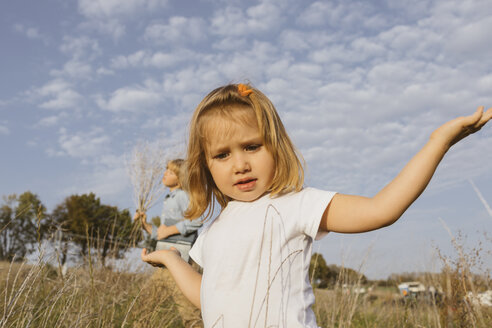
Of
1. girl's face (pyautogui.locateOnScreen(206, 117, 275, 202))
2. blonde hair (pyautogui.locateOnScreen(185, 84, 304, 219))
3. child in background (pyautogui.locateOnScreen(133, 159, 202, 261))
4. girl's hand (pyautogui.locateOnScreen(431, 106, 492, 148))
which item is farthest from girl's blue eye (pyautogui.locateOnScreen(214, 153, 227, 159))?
child in background (pyautogui.locateOnScreen(133, 159, 202, 261))

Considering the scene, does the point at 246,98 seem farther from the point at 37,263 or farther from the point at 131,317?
the point at 131,317

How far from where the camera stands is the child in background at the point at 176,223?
4.45 meters

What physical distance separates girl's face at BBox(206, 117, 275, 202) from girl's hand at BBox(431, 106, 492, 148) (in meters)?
0.62

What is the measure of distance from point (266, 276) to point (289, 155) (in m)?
0.50

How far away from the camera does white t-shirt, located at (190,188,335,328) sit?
4.50ft

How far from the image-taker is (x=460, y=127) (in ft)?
3.81

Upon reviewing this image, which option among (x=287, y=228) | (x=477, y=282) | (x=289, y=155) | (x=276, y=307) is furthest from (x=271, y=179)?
(x=477, y=282)

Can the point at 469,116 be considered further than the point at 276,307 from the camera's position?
No

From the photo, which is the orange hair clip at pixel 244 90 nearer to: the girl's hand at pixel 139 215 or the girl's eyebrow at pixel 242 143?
the girl's eyebrow at pixel 242 143

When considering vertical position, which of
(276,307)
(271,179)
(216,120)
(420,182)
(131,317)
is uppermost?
(216,120)

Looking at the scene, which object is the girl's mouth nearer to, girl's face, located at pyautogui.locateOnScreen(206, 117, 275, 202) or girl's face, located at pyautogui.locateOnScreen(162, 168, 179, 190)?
girl's face, located at pyautogui.locateOnScreen(206, 117, 275, 202)

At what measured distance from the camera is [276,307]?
1.36m

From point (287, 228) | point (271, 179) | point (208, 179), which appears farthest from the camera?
point (208, 179)

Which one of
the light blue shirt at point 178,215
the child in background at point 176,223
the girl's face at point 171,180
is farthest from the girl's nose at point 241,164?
the girl's face at point 171,180
